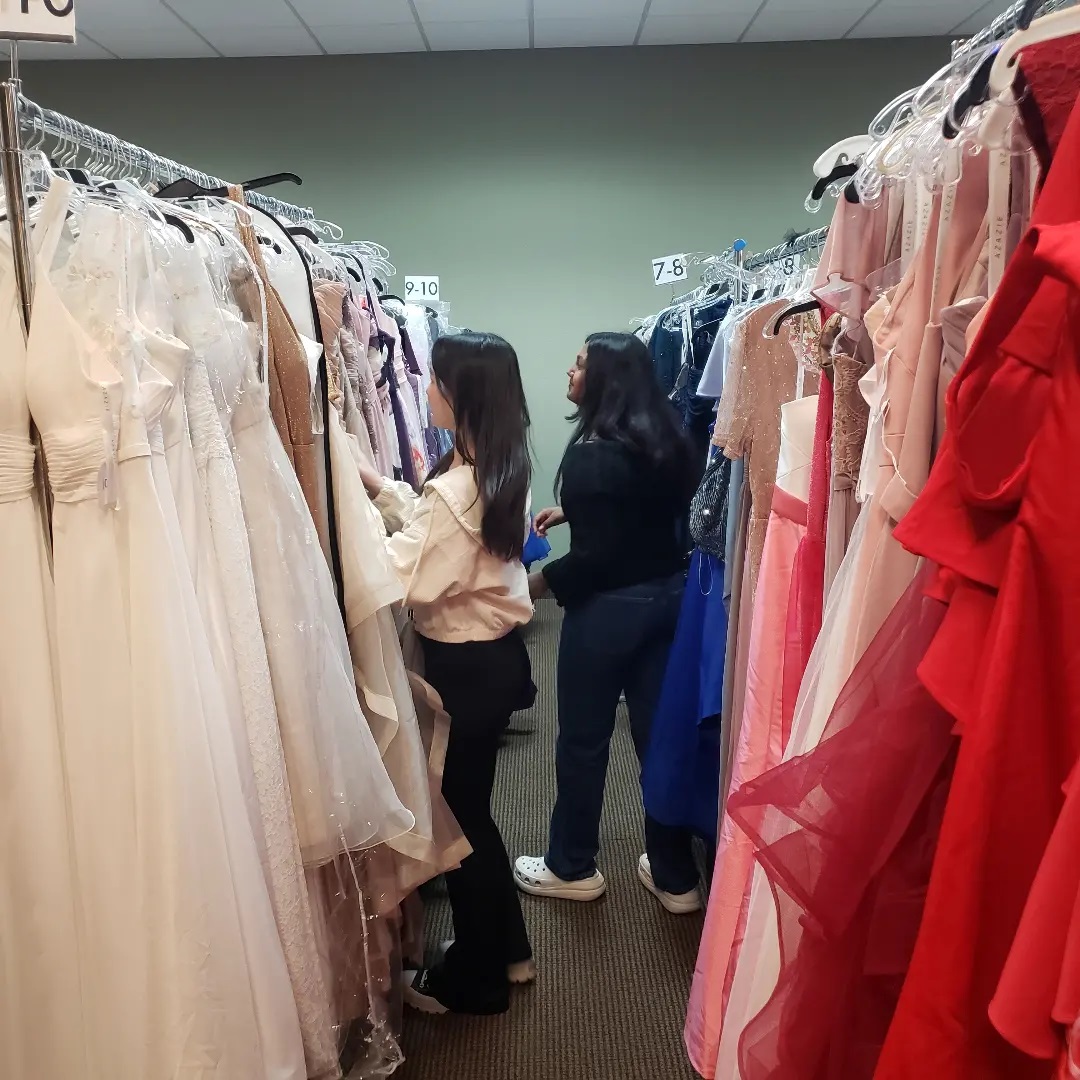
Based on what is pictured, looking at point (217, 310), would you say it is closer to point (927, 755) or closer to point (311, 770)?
point (311, 770)

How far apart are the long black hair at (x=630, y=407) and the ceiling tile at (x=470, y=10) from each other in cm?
247

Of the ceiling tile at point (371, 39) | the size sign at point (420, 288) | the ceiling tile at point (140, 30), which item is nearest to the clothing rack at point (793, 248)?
the size sign at point (420, 288)

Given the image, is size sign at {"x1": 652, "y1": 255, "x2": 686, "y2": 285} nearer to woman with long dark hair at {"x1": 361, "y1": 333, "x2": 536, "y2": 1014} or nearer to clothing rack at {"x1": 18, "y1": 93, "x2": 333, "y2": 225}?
woman with long dark hair at {"x1": 361, "y1": 333, "x2": 536, "y2": 1014}

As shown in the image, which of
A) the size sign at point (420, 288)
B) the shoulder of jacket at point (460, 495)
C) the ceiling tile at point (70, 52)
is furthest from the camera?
the ceiling tile at point (70, 52)

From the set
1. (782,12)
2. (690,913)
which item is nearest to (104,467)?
(690,913)

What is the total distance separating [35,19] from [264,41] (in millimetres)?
3683

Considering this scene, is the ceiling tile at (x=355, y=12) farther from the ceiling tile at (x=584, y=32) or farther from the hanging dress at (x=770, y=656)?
the hanging dress at (x=770, y=656)

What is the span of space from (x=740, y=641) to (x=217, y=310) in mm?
1017

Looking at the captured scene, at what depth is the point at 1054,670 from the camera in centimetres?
60

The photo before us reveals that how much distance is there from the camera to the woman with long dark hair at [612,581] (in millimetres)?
1902

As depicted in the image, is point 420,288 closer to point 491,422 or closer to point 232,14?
point 232,14

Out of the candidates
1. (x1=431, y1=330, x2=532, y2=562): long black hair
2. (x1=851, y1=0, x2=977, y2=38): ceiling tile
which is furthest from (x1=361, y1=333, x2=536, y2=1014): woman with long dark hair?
(x1=851, y1=0, x2=977, y2=38): ceiling tile

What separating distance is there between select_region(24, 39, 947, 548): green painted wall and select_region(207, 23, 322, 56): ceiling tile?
0.08 metres

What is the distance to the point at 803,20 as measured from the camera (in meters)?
3.82
